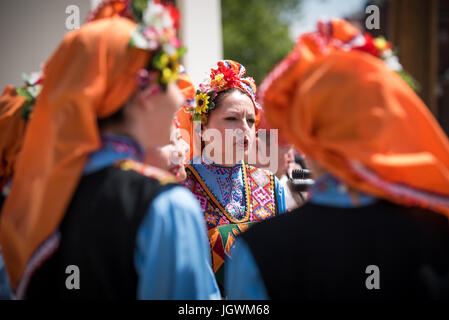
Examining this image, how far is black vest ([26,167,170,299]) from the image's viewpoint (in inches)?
55.7

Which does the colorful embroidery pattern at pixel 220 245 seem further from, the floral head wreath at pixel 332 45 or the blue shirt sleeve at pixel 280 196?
the floral head wreath at pixel 332 45

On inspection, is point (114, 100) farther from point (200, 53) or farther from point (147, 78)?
point (200, 53)

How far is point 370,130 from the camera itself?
4.60ft

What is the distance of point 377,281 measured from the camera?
144cm

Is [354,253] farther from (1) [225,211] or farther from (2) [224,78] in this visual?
(2) [224,78]

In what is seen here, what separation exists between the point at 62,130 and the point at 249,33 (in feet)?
55.6

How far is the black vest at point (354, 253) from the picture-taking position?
4.65ft

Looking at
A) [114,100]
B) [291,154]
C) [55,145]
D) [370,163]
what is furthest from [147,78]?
[291,154]

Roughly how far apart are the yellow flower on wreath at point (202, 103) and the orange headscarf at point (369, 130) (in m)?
1.57

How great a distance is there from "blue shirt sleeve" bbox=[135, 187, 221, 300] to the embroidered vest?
121 centimetres

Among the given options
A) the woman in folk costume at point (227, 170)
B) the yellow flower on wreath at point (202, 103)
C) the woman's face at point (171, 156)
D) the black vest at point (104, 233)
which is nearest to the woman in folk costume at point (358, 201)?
the black vest at point (104, 233)

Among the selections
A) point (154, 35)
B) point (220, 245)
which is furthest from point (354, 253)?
point (220, 245)

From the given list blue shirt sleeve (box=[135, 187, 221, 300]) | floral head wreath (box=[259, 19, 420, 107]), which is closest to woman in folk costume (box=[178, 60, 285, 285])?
blue shirt sleeve (box=[135, 187, 221, 300])

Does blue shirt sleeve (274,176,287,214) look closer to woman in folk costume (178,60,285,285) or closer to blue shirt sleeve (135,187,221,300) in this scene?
woman in folk costume (178,60,285,285)
